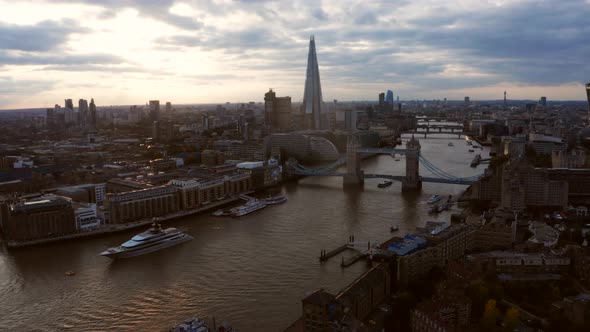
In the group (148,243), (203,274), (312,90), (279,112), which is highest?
(312,90)

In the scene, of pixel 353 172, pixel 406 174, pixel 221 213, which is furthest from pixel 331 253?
pixel 353 172

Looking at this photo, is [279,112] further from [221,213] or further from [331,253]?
[331,253]

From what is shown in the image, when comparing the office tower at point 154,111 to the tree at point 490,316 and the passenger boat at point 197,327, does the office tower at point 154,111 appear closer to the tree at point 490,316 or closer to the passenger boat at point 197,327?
the passenger boat at point 197,327

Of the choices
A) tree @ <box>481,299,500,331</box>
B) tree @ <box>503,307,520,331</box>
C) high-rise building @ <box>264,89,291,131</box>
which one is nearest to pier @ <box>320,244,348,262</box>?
tree @ <box>481,299,500,331</box>

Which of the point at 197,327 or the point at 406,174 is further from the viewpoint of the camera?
the point at 406,174

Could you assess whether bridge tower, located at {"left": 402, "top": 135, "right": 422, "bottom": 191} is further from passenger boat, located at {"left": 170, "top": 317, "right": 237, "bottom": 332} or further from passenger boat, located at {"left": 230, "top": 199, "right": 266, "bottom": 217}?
passenger boat, located at {"left": 170, "top": 317, "right": 237, "bottom": 332}

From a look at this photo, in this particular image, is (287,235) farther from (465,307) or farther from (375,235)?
(465,307)

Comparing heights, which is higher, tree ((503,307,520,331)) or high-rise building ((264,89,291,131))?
high-rise building ((264,89,291,131))
